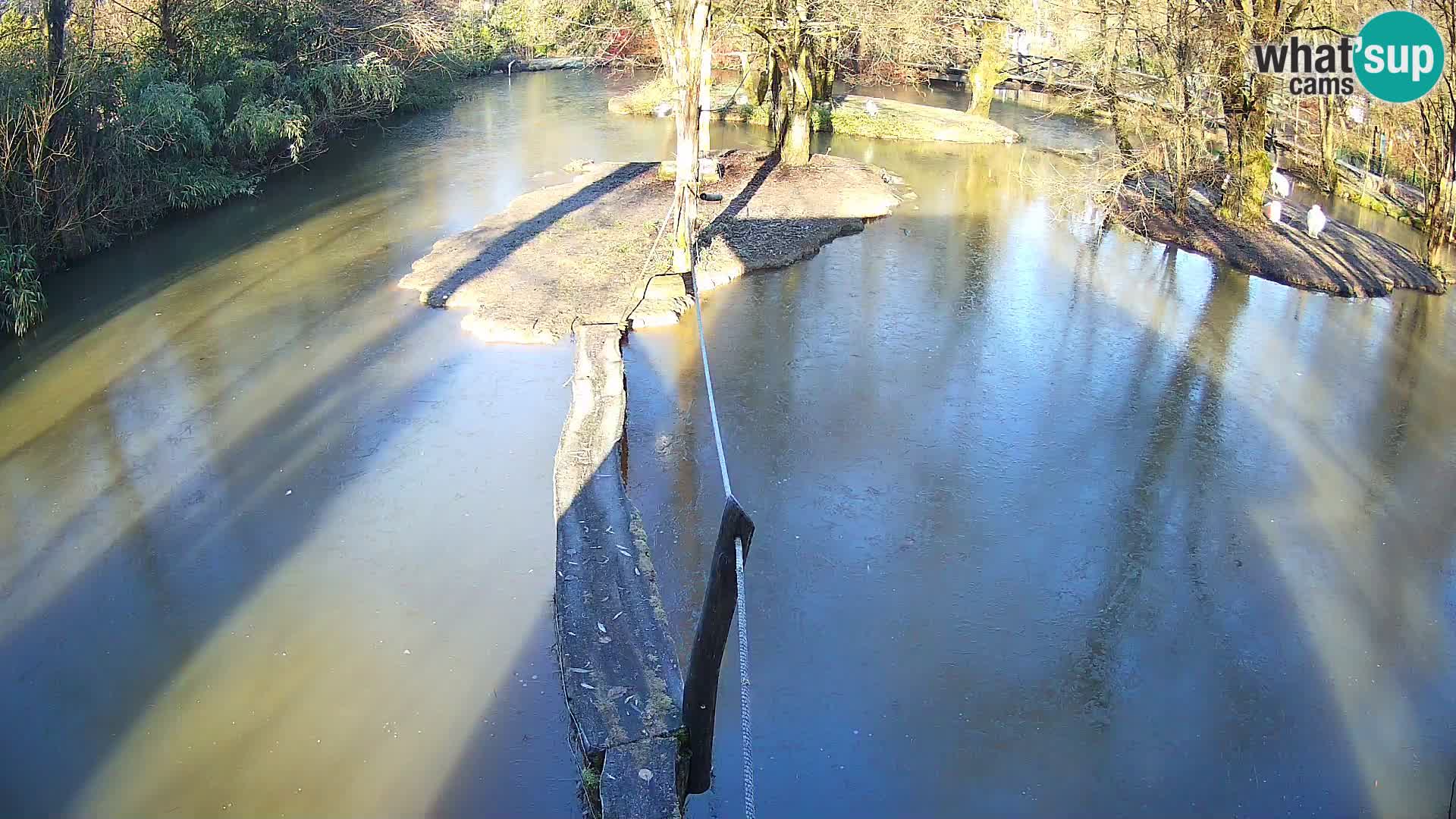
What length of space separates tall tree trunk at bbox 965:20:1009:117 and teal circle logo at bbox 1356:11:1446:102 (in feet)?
29.6

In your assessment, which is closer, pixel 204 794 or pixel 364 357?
pixel 204 794

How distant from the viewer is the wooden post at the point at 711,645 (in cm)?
451

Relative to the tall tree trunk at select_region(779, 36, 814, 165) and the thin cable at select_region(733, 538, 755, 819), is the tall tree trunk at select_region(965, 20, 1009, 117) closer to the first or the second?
the tall tree trunk at select_region(779, 36, 814, 165)

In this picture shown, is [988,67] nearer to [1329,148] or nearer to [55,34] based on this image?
[1329,148]

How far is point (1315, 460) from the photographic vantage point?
317 inches

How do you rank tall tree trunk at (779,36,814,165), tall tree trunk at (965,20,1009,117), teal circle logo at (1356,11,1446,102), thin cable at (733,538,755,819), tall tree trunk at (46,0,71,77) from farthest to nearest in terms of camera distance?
tall tree trunk at (965,20,1009,117)
tall tree trunk at (779,36,814,165)
teal circle logo at (1356,11,1446,102)
tall tree trunk at (46,0,71,77)
thin cable at (733,538,755,819)

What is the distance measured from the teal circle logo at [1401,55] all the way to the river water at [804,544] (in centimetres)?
286

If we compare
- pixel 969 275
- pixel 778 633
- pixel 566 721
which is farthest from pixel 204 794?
pixel 969 275

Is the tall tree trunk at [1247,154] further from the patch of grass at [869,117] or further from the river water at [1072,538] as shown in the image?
the patch of grass at [869,117]

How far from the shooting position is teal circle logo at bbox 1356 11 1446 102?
39.1 feet

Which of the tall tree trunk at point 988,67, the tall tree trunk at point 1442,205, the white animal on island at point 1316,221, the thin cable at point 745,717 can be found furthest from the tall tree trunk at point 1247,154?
the thin cable at point 745,717

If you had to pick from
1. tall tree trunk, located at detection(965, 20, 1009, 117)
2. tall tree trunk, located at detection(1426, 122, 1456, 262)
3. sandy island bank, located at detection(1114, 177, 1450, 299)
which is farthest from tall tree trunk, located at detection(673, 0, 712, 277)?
tall tree trunk, located at detection(965, 20, 1009, 117)

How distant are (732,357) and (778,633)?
4187 millimetres

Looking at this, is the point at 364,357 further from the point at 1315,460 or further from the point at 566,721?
the point at 1315,460
